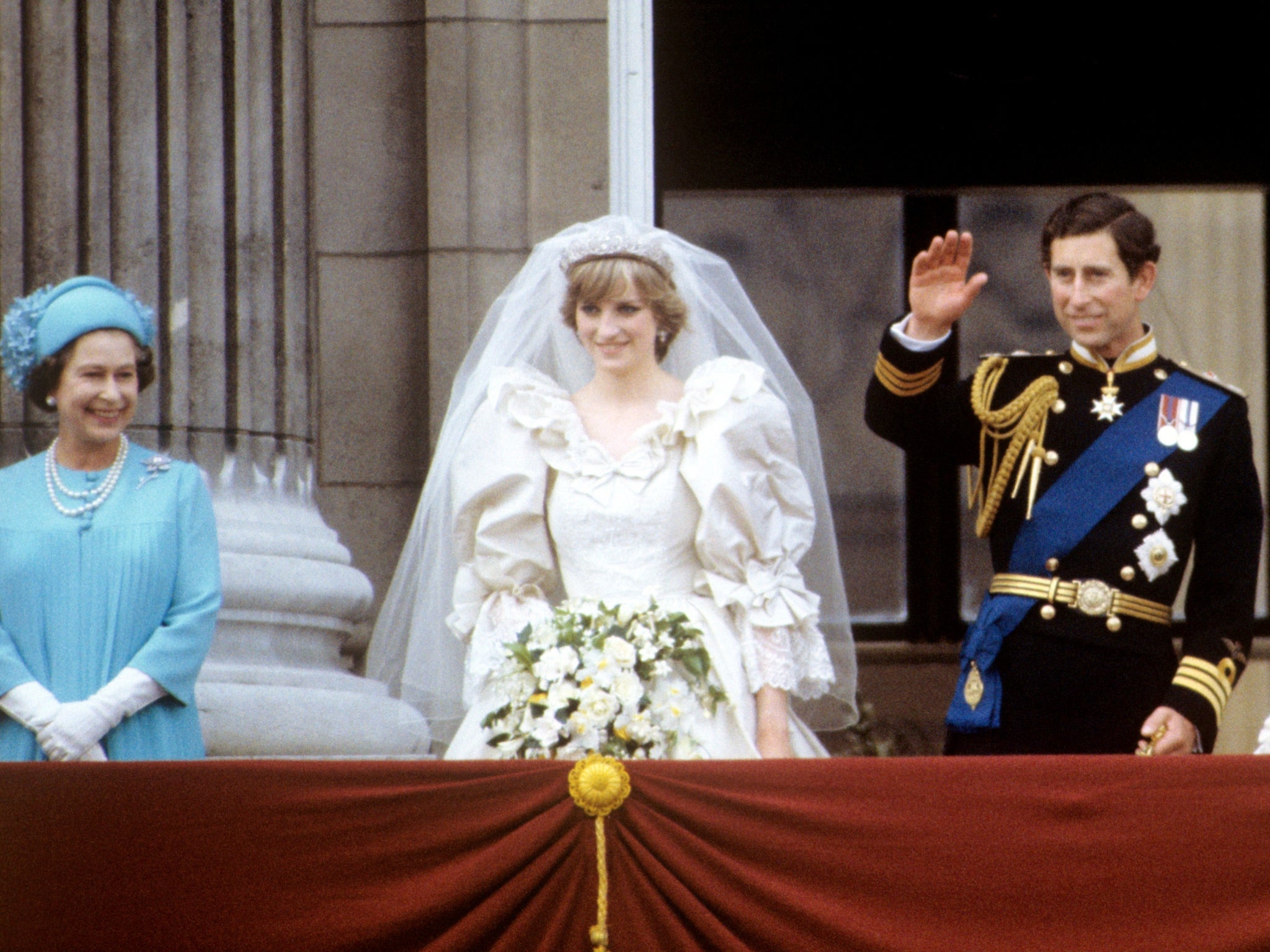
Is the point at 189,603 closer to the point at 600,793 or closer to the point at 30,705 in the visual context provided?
the point at 30,705

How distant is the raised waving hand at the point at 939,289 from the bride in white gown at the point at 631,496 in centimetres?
55

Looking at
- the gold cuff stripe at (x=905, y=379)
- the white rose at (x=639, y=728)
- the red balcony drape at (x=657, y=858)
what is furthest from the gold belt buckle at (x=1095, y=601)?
the white rose at (x=639, y=728)

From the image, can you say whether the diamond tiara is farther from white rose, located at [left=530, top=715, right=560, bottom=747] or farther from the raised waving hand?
white rose, located at [left=530, top=715, right=560, bottom=747]

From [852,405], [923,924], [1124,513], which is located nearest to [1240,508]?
[1124,513]

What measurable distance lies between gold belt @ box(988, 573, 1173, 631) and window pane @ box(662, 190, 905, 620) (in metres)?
3.98

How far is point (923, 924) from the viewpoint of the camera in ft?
11.5

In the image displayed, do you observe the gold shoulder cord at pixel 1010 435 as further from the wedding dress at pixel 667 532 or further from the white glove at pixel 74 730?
the white glove at pixel 74 730

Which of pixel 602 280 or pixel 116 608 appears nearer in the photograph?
pixel 116 608

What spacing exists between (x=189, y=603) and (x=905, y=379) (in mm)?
1503

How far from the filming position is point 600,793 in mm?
3555

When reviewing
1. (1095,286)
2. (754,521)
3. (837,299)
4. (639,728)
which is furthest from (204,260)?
(837,299)

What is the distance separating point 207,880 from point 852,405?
5.04 meters

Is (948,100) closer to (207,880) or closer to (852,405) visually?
(852,405)

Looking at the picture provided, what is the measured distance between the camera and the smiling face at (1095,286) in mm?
4172
